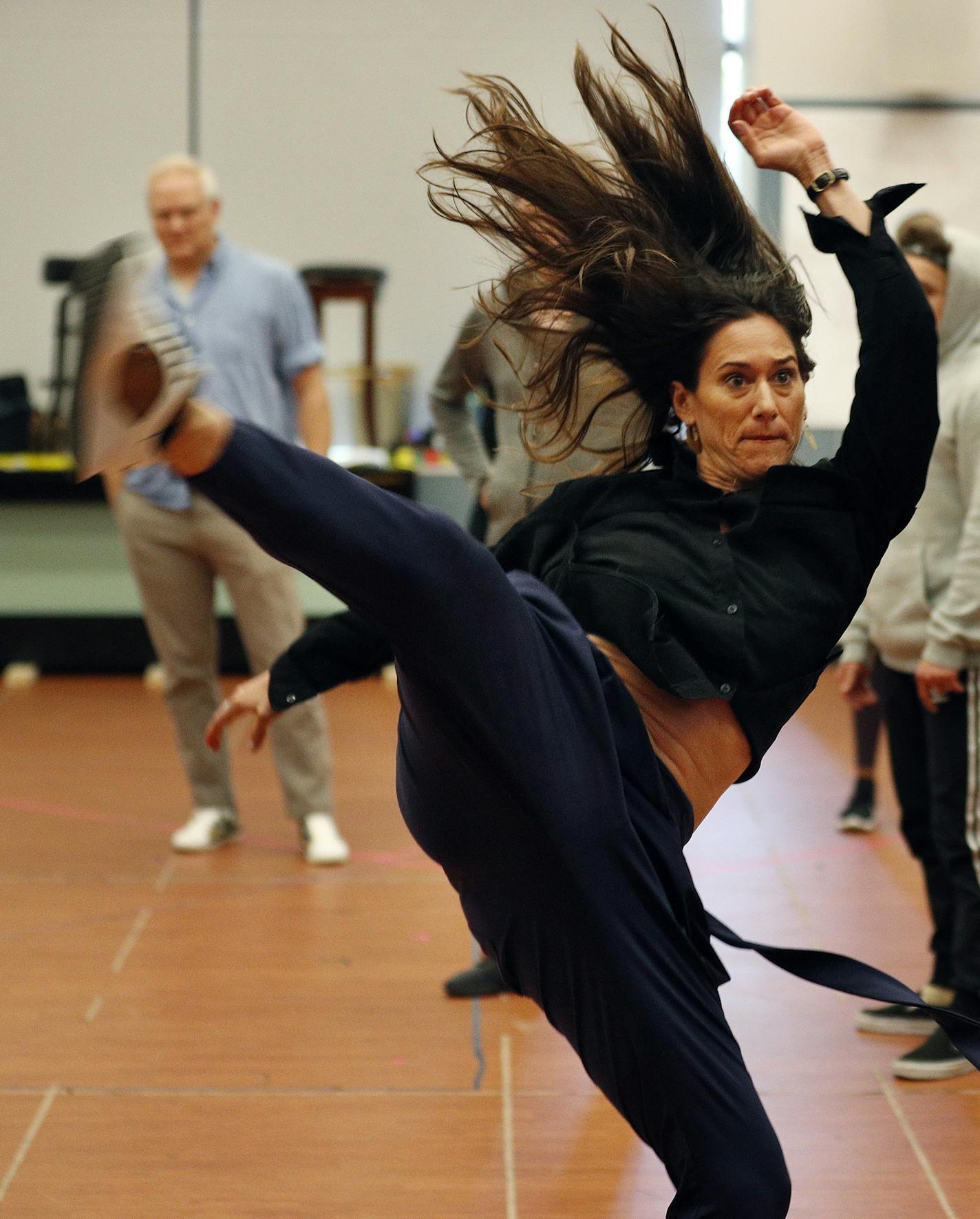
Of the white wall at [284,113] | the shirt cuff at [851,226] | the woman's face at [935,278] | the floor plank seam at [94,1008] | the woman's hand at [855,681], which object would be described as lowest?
the floor plank seam at [94,1008]

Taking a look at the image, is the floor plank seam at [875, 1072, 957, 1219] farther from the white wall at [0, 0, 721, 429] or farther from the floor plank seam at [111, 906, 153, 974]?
the white wall at [0, 0, 721, 429]

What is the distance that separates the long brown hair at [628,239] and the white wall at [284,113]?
19.9 feet

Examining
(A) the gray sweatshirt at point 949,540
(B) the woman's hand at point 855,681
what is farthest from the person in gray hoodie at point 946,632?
(B) the woman's hand at point 855,681

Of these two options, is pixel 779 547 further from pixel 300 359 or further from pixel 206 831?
pixel 206 831

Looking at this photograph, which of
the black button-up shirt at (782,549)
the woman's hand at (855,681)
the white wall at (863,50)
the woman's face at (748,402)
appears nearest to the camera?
the black button-up shirt at (782,549)

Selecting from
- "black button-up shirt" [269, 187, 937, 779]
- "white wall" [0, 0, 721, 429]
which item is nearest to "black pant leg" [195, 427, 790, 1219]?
"black button-up shirt" [269, 187, 937, 779]

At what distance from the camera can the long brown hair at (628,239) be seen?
6.03ft

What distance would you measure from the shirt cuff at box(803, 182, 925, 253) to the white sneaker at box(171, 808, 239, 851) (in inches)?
107

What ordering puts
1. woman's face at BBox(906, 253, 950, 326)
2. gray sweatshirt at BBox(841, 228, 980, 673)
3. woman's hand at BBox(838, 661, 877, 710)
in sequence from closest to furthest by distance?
gray sweatshirt at BBox(841, 228, 980, 673), woman's face at BBox(906, 253, 950, 326), woman's hand at BBox(838, 661, 877, 710)

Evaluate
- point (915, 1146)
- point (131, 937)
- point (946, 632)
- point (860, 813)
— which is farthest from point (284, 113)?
point (915, 1146)

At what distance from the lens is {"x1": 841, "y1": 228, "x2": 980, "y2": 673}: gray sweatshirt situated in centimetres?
261

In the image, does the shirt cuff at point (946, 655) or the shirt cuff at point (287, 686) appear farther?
the shirt cuff at point (946, 655)

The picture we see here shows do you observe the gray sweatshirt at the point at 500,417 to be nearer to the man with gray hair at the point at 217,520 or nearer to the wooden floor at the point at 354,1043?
the man with gray hair at the point at 217,520

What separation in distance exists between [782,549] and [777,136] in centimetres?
54
